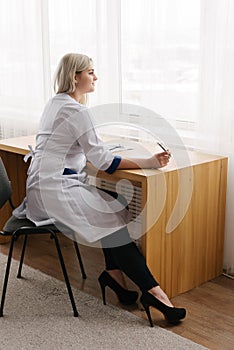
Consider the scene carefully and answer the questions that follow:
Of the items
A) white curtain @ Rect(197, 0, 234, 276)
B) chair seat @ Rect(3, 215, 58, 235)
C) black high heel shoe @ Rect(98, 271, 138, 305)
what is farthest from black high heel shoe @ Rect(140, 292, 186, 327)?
white curtain @ Rect(197, 0, 234, 276)

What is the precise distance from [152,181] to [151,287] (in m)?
0.45

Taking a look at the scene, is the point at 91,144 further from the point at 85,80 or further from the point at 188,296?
the point at 188,296

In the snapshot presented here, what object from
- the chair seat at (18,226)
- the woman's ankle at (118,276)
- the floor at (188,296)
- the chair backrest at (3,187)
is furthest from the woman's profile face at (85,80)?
the floor at (188,296)

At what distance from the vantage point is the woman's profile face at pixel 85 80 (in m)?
2.60

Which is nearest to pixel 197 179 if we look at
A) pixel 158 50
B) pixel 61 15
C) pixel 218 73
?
pixel 218 73

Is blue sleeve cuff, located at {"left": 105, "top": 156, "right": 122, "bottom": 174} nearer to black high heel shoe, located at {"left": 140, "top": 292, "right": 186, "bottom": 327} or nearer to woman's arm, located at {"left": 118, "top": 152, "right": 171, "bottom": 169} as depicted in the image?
woman's arm, located at {"left": 118, "top": 152, "right": 171, "bottom": 169}

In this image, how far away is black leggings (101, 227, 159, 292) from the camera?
241 centimetres

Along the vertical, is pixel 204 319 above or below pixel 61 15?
below

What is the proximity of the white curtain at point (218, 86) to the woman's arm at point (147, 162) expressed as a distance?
409 millimetres

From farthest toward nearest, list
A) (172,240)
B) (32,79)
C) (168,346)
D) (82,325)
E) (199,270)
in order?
(32,79) < (199,270) < (172,240) < (82,325) < (168,346)

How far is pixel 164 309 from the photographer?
2373 millimetres

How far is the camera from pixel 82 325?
7.74ft

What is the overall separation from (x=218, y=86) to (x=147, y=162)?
1.81ft

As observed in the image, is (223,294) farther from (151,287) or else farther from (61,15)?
(61,15)
